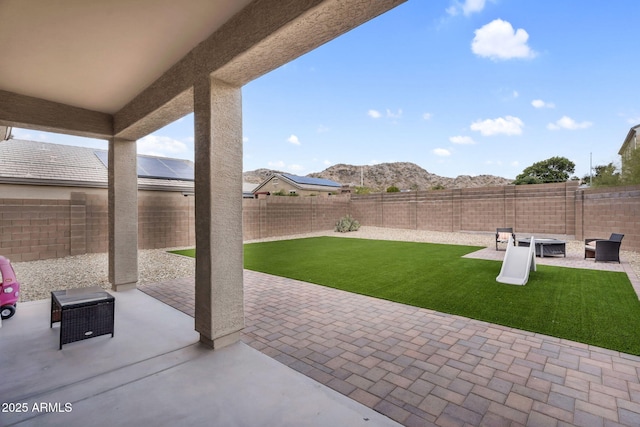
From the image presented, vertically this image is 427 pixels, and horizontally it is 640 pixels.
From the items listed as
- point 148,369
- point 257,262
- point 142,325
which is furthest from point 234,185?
point 257,262

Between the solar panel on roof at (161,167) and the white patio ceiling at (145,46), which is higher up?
the solar panel on roof at (161,167)

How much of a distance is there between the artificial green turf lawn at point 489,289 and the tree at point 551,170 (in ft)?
123

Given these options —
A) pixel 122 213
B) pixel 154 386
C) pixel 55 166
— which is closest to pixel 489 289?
pixel 154 386

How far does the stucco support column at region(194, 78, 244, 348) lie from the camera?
2.79 meters

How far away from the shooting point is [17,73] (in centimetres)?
339

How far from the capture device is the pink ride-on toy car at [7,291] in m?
3.64

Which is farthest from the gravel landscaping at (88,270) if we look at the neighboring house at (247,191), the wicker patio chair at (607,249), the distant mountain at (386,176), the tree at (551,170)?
the distant mountain at (386,176)

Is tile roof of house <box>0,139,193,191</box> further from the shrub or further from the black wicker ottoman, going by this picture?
the shrub

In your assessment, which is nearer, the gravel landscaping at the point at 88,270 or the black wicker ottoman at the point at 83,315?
the black wicker ottoman at the point at 83,315

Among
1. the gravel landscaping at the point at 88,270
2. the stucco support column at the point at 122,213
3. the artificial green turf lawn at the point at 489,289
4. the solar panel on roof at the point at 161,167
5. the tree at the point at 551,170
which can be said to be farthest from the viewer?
the tree at the point at 551,170

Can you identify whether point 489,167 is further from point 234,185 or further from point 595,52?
point 234,185

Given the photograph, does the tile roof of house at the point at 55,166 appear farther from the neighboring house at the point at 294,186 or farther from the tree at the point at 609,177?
the tree at the point at 609,177

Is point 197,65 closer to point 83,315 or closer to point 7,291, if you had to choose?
point 83,315

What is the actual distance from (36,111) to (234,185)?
3466 millimetres
